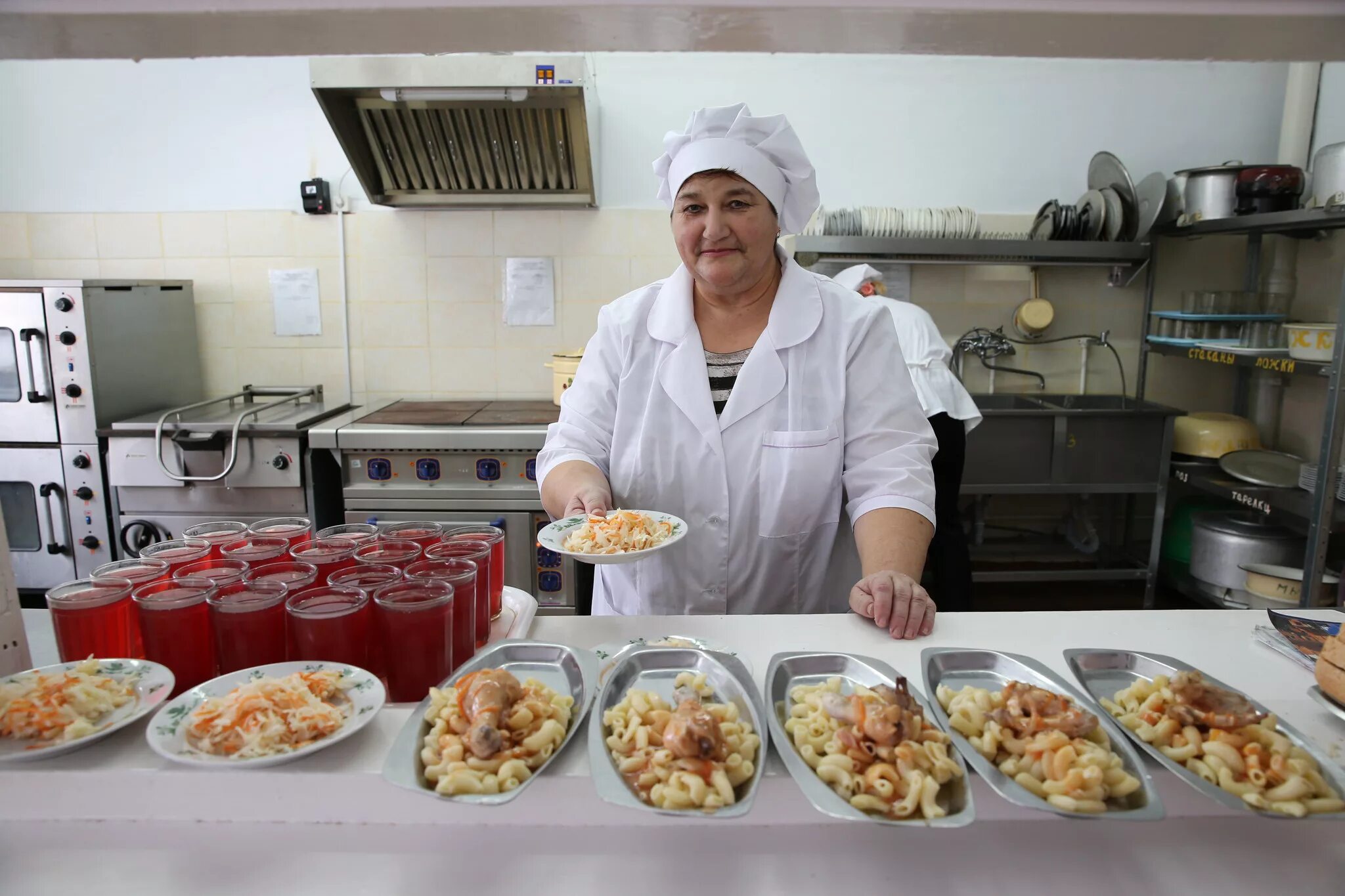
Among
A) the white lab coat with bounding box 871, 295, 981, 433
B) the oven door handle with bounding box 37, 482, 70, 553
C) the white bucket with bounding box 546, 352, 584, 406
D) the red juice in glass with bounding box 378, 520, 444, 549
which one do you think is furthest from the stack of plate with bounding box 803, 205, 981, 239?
the oven door handle with bounding box 37, 482, 70, 553

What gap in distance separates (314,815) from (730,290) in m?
1.39

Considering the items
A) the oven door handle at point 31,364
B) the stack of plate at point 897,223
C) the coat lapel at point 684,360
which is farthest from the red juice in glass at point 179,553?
the stack of plate at point 897,223

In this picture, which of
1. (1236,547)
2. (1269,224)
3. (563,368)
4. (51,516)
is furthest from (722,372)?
(51,516)

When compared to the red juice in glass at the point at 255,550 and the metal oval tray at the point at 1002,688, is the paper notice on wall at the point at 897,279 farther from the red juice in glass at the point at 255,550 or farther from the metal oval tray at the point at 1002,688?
the red juice in glass at the point at 255,550

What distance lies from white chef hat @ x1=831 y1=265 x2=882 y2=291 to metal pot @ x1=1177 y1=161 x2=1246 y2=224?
151cm

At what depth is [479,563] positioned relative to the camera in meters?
1.29

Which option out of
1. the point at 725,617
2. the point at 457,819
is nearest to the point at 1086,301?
the point at 725,617

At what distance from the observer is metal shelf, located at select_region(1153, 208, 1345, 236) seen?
10.6 ft

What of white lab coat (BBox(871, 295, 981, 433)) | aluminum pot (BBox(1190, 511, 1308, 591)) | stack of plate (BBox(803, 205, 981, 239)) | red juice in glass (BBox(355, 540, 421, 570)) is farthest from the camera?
stack of plate (BBox(803, 205, 981, 239))

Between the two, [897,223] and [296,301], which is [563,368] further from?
[897,223]

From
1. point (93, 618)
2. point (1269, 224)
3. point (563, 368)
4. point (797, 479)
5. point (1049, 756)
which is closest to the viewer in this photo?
point (1049, 756)

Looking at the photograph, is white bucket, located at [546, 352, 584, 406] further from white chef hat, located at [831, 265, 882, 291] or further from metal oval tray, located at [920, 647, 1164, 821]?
metal oval tray, located at [920, 647, 1164, 821]

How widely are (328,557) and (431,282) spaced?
313 centimetres

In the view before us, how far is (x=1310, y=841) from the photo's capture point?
39.6 inches
